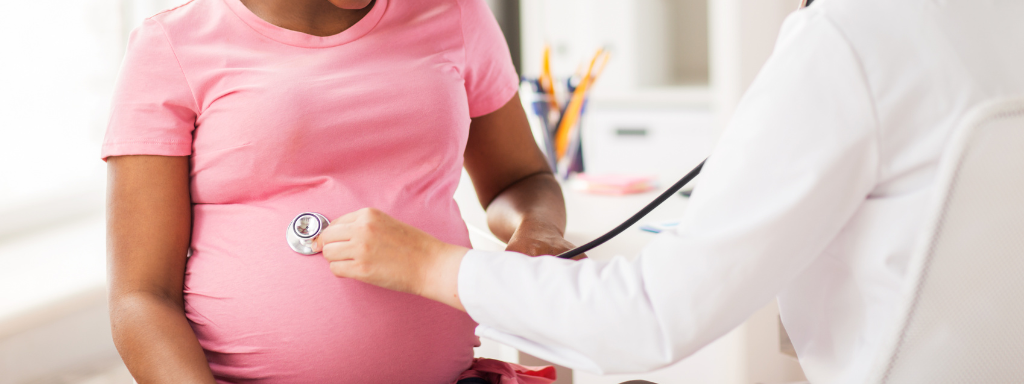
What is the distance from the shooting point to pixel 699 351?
1183 millimetres

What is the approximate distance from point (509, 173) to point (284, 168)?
0.40m

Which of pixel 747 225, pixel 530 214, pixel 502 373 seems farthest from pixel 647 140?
pixel 747 225

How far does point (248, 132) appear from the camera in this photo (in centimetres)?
88

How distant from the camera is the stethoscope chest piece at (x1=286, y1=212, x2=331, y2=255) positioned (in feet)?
2.81

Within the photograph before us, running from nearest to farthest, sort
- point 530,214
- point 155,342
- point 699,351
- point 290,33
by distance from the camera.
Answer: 1. point 155,342
2. point 290,33
3. point 530,214
4. point 699,351

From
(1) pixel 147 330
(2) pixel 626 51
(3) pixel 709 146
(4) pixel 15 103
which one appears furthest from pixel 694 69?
(1) pixel 147 330

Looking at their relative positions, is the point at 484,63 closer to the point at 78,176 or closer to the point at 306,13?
the point at 306,13

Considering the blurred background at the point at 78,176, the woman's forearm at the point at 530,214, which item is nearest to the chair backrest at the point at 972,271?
the woman's forearm at the point at 530,214

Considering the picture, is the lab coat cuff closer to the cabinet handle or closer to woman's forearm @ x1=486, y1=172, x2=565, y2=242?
woman's forearm @ x1=486, y1=172, x2=565, y2=242

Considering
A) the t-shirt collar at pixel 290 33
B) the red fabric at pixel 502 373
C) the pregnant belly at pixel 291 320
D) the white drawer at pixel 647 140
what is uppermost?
the t-shirt collar at pixel 290 33

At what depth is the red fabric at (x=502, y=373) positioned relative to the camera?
0.96m

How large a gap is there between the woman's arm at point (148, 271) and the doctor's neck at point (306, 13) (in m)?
0.21

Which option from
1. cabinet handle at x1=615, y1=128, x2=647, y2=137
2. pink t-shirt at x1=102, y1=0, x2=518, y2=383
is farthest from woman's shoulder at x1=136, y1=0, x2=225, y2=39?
cabinet handle at x1=615, y1=128, x2=647, y2=137

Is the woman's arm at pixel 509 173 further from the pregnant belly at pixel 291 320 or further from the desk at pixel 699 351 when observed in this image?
the pregnant belly at pixel 291 320
